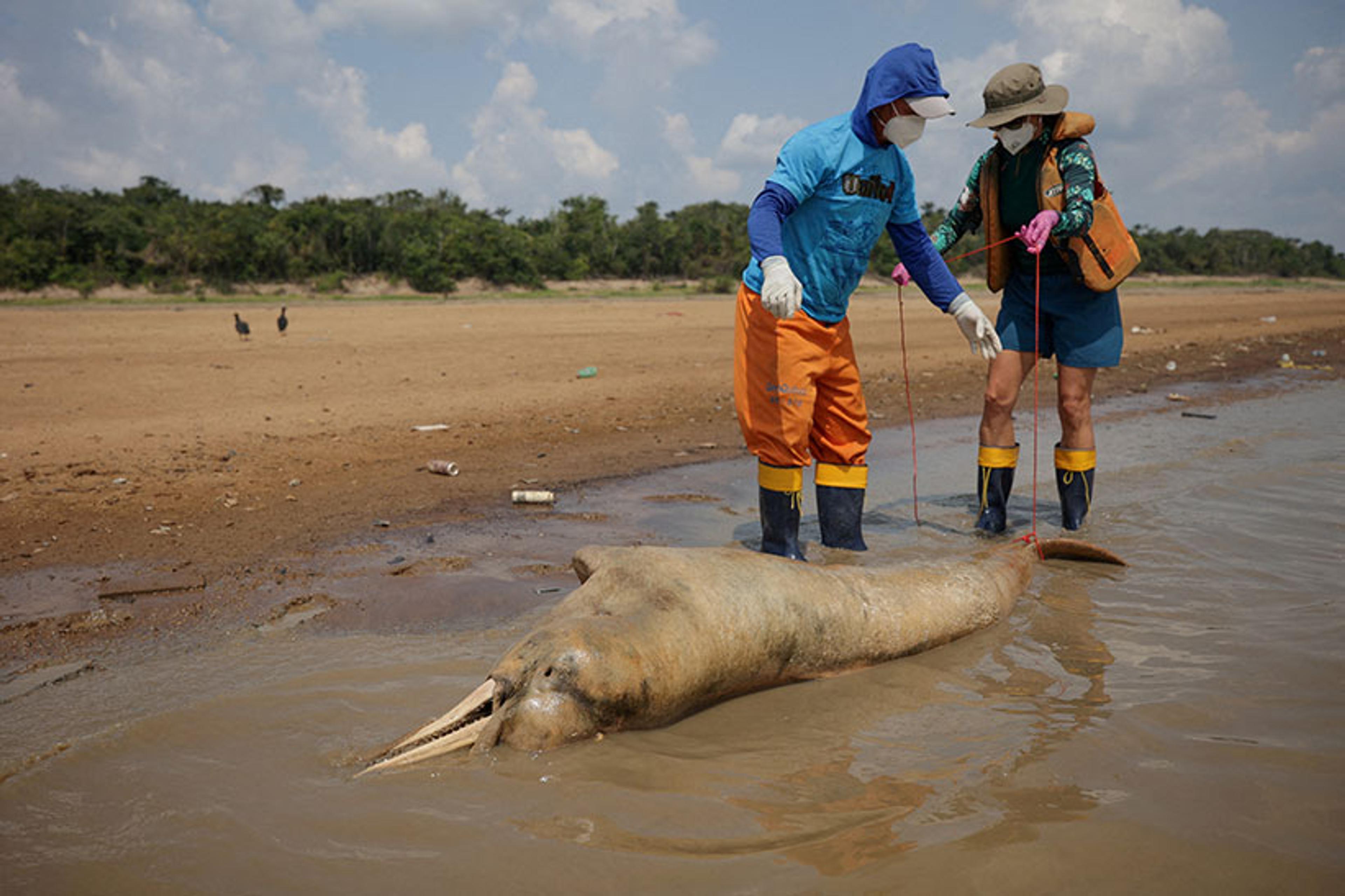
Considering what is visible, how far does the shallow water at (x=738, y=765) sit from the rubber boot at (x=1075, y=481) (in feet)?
2.64

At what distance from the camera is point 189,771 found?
2330mm

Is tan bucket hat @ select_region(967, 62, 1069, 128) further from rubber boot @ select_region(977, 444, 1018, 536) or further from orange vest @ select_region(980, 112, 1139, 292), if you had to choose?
rubber boot @ select_region(977, 444, 1018, 536)

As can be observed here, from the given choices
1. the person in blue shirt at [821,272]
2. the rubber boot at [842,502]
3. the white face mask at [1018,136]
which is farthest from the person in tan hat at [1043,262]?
the rubber boot at [842,502]

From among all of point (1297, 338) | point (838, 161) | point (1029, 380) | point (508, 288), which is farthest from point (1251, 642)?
point (508, 288)

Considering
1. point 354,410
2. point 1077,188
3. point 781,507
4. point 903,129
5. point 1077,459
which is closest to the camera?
point 903,129

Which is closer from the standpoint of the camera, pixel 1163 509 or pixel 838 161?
pixel 838 161

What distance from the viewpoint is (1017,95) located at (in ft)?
14.6

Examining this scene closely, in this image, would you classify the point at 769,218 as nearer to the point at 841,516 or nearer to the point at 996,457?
the point at 841,516

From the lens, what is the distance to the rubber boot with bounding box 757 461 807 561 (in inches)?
157

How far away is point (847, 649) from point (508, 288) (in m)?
32.0

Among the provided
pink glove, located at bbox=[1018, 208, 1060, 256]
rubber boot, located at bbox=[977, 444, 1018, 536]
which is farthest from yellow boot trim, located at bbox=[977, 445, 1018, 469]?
pink glove, located at bbox=[1018, 208, 1060, 256]

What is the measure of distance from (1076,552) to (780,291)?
204cm

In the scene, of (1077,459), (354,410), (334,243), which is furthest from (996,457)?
(334,243)

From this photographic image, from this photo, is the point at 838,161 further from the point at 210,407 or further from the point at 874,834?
the point at 210,407
